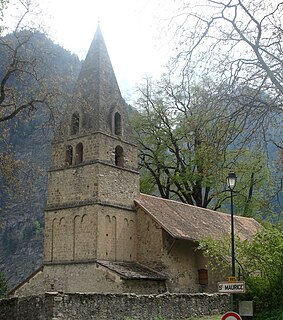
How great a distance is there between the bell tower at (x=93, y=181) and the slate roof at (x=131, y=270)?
0.47 metres

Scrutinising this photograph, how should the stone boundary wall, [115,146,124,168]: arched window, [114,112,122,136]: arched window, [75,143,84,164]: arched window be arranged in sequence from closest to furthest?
the stone boundary wall
[75,143,84,164]: arched window
[115,146,124,168]: arched window
[114,112,122,136]: arched window

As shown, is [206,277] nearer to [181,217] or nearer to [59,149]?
[181,217]

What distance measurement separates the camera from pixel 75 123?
30.7 meters

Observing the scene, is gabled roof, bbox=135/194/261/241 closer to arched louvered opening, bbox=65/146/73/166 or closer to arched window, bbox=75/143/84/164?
arched window, bbox=75/143/84/164

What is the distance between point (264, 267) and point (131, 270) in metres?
9.17

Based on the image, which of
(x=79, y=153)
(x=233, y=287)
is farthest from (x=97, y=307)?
(x=79, y=153)

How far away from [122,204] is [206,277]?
6.44 meters

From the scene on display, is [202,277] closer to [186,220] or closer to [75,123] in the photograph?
[186,220]

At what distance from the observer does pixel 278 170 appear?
20.2 metres

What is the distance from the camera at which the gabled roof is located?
2908 centimetres

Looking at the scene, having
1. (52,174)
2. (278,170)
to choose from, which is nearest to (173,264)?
(52,174)

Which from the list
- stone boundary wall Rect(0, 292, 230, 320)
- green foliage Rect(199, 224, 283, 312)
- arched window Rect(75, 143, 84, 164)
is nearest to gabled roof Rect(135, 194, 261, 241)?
arched window Rect(75, 143, 84, 164)

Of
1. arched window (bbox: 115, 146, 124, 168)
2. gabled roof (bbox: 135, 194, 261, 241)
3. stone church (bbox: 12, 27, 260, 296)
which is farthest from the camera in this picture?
arched window (bbox: 115, 146, 124, 168)

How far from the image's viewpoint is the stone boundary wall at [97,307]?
16922mm
